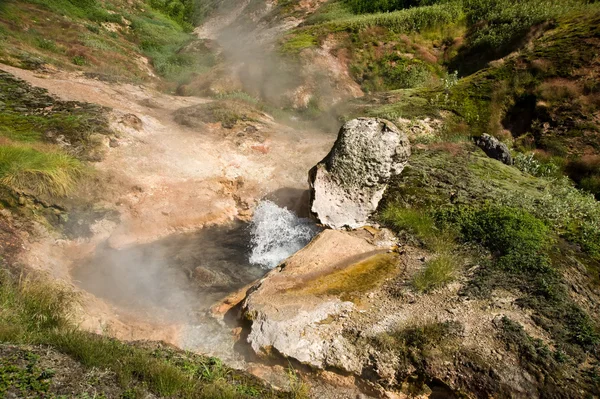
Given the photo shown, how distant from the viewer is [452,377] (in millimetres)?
5016

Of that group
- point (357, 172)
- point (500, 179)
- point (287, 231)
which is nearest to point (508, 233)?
point (500, 179)

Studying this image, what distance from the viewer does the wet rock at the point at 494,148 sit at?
11.9 metres

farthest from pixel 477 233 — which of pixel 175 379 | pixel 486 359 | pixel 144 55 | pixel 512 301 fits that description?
pixel 144 55

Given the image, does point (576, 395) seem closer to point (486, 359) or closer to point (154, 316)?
point (486, 359)

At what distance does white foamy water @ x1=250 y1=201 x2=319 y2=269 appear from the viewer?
937cm

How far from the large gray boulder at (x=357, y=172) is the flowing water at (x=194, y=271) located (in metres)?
0.90

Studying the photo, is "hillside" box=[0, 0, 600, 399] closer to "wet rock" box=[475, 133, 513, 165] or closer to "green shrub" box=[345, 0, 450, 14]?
"wet rock" box=[475, 133, 513, 165]

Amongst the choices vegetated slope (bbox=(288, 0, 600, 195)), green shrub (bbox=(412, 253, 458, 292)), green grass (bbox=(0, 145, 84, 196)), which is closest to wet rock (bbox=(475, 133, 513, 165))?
vegetated slope (bbox=(288, 0, 600, 195))

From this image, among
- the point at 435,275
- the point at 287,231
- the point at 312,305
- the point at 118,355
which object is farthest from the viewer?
the point at 287,231

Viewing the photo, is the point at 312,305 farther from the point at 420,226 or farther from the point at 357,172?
the point at 357,172

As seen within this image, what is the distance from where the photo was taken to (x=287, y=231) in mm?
10188

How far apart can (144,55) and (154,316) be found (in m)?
22.0

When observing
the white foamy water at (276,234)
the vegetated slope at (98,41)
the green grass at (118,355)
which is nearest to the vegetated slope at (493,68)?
the white foamy water at (276,234)

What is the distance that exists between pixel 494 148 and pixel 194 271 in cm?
1033
